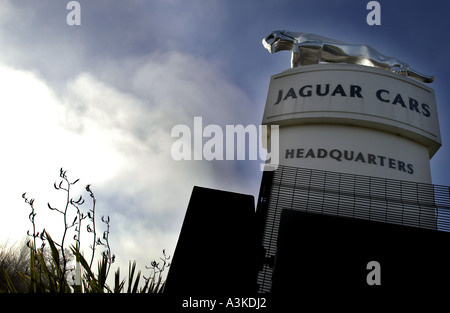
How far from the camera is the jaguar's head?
17844 mm

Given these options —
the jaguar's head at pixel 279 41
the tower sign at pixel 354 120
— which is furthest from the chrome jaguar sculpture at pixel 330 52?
the tower sign at pixel 354 120

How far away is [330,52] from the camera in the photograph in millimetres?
17719

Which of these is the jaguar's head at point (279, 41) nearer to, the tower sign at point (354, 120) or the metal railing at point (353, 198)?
the tower sign at point (354, 120)

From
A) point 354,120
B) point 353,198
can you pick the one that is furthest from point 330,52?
point 353,198

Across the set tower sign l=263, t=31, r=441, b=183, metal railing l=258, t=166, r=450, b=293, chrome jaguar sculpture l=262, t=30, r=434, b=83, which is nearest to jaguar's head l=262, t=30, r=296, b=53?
chrome jaguar sculpture l=262, t=30, r=434, b=83

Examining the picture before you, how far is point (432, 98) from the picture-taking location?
54.3 ft

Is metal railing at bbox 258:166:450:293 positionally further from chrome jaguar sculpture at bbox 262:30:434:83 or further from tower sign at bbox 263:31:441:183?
chrome jaguar sculpture at bbox 262:30:434:83

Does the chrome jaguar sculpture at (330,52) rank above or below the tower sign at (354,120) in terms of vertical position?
above

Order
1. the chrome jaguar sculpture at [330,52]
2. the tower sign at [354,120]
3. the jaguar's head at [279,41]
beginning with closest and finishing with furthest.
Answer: the tower sign at [354,120] → the chrome jaguar sculpture at [330,52] → the jaguar's head at [279,41]

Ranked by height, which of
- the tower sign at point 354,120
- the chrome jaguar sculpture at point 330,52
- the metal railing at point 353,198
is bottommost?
the metal railing at point 353,198

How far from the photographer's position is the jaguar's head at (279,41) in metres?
17.8

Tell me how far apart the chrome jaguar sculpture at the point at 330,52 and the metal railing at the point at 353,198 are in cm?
849

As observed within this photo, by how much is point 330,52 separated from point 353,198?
9.38 metres
